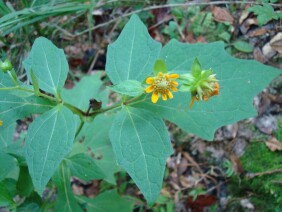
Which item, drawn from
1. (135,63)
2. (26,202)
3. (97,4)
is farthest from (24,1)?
(26,202)

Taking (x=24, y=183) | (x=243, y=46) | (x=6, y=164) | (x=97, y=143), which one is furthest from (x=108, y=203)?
(x=243, y=46)

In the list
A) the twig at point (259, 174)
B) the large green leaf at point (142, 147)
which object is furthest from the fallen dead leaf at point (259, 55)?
the large green leaf at point (142, 147)

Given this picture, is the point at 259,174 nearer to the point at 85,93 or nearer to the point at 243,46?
the point at 243,46

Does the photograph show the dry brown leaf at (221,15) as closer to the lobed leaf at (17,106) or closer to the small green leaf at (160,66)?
the small green leaf at (160,66)

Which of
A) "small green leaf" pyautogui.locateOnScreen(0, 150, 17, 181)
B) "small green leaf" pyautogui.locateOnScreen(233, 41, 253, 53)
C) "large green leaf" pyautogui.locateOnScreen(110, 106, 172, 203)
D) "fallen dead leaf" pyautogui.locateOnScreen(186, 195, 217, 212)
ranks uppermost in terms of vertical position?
"large green leaf" pyautogui.locateOnScreen(110, 106, 172, 203)

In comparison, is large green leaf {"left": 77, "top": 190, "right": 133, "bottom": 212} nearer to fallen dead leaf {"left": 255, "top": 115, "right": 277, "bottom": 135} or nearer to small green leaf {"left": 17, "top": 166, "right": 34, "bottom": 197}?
Result: small green leaf {"left": 17, "top": 166, "right": 34, "bottom": 197}

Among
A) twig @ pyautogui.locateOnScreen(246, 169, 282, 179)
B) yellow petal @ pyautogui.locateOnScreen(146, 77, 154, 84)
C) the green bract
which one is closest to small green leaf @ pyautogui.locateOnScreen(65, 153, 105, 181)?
the green bract
